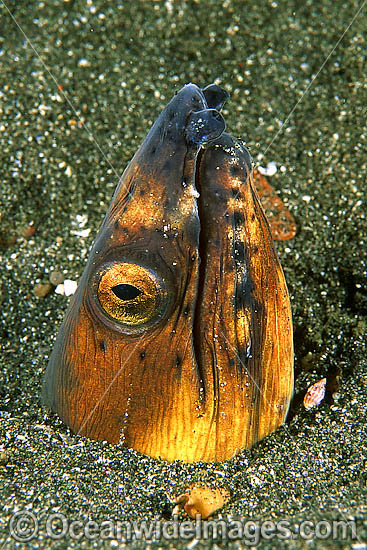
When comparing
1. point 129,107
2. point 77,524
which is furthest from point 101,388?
point 129,107

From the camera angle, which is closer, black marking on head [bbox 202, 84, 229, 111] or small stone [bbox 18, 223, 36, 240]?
black marking on head [bbox 202, 84, 229, 111]

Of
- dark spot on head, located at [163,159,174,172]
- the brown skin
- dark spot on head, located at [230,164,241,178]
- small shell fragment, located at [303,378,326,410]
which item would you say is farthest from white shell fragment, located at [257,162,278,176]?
dark spot on head, located at [163,159,174,172]

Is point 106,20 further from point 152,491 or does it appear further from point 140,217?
point 152,491

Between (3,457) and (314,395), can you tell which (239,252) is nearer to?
(314,395)

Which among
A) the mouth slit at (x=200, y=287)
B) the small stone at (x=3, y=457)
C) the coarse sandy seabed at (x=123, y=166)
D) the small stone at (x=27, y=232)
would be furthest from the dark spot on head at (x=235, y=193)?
the small stone at (x=27, y=232)

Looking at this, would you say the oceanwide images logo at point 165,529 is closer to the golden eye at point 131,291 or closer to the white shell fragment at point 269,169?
the golden eye at point 131,291

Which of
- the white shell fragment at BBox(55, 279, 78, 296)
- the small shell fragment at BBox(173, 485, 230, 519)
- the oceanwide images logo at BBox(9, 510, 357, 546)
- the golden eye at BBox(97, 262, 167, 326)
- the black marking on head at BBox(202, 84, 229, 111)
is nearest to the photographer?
the oceanwide images logo at BBox(9, 510, 357, 546)

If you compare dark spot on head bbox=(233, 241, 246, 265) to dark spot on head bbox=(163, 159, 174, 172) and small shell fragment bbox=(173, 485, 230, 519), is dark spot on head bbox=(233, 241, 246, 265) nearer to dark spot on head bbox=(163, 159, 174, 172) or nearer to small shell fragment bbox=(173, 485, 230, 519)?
dark spot on head bbox=(163, 159, 174, 172)
